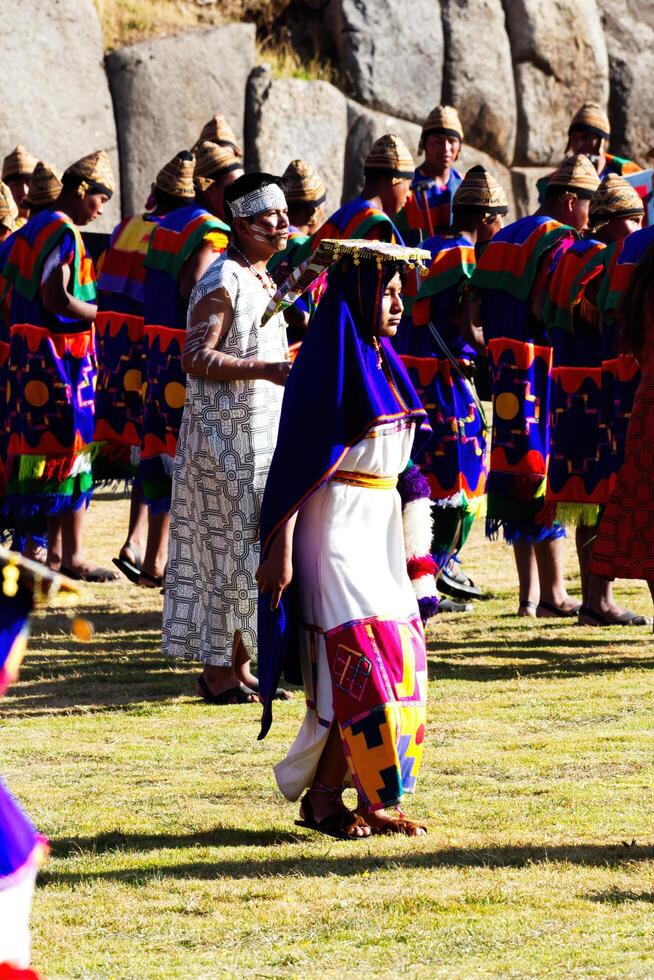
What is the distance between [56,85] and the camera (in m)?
18.2

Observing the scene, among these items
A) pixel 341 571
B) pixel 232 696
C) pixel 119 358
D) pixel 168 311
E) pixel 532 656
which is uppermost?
pixel 168 311

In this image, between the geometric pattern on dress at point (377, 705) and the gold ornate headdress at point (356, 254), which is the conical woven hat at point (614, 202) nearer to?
the gold ornate headdress at point (356, 254)

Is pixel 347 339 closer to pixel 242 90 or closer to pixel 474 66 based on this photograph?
pixel 242 90

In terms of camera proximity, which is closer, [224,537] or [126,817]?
[126,817]

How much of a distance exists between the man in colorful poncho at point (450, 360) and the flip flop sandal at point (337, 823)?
3.92 meters

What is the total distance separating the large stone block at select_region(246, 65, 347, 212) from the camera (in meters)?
19.1

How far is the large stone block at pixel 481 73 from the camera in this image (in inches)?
808

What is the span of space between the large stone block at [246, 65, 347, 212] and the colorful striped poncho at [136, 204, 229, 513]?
956 centimetres

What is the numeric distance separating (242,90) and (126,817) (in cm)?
1453

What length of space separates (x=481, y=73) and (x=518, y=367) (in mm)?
12472

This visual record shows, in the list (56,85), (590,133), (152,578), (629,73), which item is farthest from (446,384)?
(629,73)

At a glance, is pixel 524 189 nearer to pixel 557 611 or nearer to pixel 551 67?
pixel 551 67

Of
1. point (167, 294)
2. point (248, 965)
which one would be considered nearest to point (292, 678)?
point (248, 965)

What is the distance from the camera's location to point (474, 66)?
2059cm
